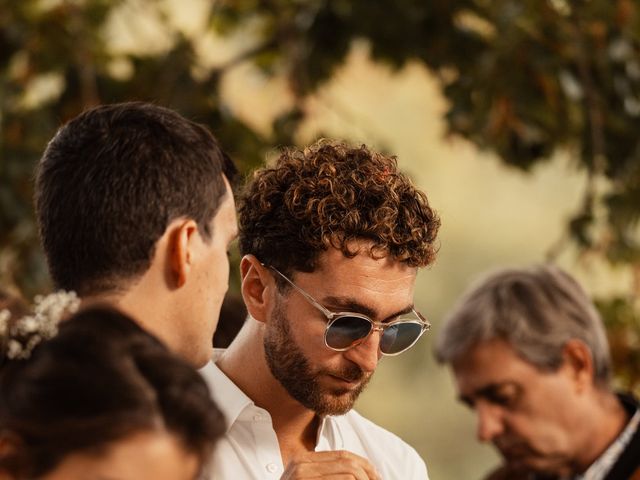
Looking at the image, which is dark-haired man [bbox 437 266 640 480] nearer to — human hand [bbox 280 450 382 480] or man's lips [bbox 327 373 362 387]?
man's lips [bbox 327 373 362 387]

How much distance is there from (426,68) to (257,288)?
293cm

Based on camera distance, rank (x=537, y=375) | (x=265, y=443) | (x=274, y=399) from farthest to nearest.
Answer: (x=537, y=375), (x=274, y=399), (x=265, y=443)

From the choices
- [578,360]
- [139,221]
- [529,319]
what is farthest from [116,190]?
[578,360]

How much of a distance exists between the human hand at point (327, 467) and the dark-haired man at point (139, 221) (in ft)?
1.08

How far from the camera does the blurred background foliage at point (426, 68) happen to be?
561cm

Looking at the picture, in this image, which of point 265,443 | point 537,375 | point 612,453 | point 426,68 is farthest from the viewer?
point 426,68

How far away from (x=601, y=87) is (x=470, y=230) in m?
6.57

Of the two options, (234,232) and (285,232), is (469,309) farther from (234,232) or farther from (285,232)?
(234,232)

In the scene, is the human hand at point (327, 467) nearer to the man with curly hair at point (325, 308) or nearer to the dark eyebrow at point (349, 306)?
the man with curly hair at point (325, 308)

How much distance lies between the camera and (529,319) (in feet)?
15.1

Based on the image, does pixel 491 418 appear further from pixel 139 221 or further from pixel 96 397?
pixel 96 397

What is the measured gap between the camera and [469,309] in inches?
183

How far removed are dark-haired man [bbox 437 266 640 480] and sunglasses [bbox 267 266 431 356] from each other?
4.19 feet

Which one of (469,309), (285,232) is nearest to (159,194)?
(285,232)
